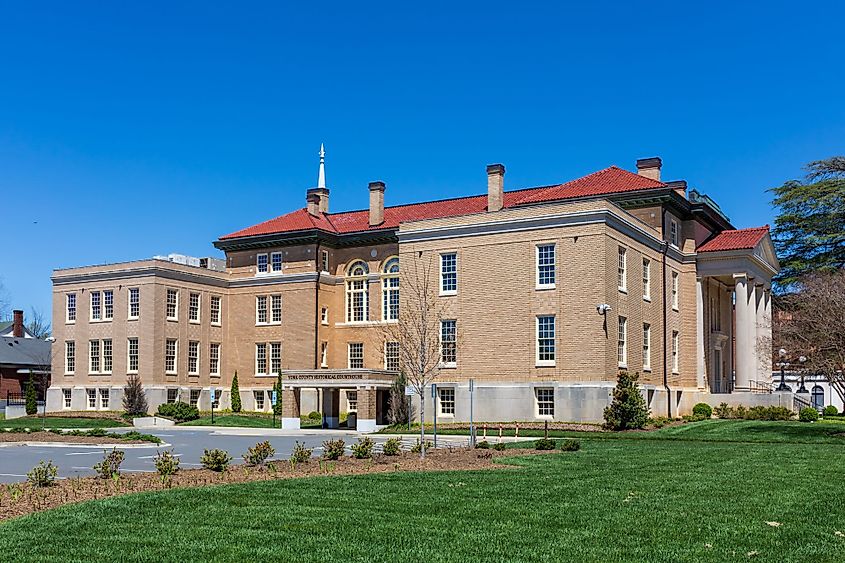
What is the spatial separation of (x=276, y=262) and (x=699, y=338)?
2726cm

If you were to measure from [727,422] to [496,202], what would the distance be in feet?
57.3

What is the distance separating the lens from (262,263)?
206 ft

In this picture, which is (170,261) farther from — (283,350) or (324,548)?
(324,548)

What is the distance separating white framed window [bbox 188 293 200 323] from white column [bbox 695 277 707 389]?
3156cm

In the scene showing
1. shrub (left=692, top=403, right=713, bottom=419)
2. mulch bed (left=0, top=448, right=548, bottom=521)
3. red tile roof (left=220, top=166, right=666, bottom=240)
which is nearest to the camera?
mulch bed (left=0, top=448, right=548, bottom=521)

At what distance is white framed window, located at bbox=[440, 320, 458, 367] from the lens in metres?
47.9

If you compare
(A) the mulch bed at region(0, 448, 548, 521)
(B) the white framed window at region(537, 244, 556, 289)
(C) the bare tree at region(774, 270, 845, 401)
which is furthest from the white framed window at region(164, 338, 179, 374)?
(A) the mulch bed at region(0, 448, 548, 521)

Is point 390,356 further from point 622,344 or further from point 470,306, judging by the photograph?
point 622,344

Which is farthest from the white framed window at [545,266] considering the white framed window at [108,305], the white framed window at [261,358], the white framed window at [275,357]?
the white framed window at [108,305]

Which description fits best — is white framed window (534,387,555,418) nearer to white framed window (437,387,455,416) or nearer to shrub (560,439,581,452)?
white framed window (437,387,455,416)

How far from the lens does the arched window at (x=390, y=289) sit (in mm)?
58438

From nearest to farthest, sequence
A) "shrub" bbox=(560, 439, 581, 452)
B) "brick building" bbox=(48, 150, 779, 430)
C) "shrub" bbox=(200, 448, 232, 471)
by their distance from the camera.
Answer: "shrub" bbox=(200, 448, 232, 471) → "shrub" bbox=(560, 439, 581, 452) → "brick building" bbox=(48, 150, 779, 430)

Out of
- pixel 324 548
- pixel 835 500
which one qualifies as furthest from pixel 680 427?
A: pixel 324 548

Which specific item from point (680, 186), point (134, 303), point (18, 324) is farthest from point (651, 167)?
point (18, 324)
